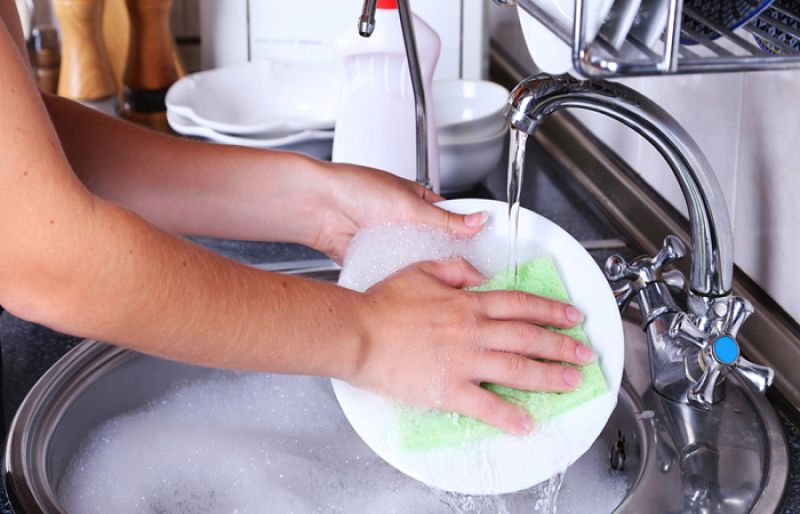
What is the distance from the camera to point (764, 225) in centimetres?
89

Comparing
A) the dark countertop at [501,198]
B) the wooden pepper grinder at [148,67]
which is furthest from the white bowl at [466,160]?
the wooden pepper grinder at [148,67]

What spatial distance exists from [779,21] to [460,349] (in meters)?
0.30

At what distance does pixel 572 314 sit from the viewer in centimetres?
79

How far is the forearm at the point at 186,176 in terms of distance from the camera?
2.92ft

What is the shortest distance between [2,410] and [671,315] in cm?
54

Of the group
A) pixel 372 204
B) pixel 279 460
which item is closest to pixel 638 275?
pixel 372 204

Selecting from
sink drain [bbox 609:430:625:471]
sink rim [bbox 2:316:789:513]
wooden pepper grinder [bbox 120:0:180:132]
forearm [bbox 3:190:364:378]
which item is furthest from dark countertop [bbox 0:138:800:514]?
wooden pepper grinder [bbox 120:0:180:132]

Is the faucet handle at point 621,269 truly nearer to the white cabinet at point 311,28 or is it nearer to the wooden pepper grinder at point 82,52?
the white cabinet at point 311,28

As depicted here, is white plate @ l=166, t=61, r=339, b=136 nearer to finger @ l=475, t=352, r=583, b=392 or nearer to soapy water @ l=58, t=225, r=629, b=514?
soapy water @ l=58, t=225, r=629, b=514

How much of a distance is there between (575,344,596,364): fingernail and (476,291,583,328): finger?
29mm

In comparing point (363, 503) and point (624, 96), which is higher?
point (624, 96)

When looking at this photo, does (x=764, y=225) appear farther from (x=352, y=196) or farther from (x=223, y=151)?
(x=223, y=151)

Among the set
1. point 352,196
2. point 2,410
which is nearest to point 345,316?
point 352,196

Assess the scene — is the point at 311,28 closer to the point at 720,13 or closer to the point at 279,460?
the point at 279,460
